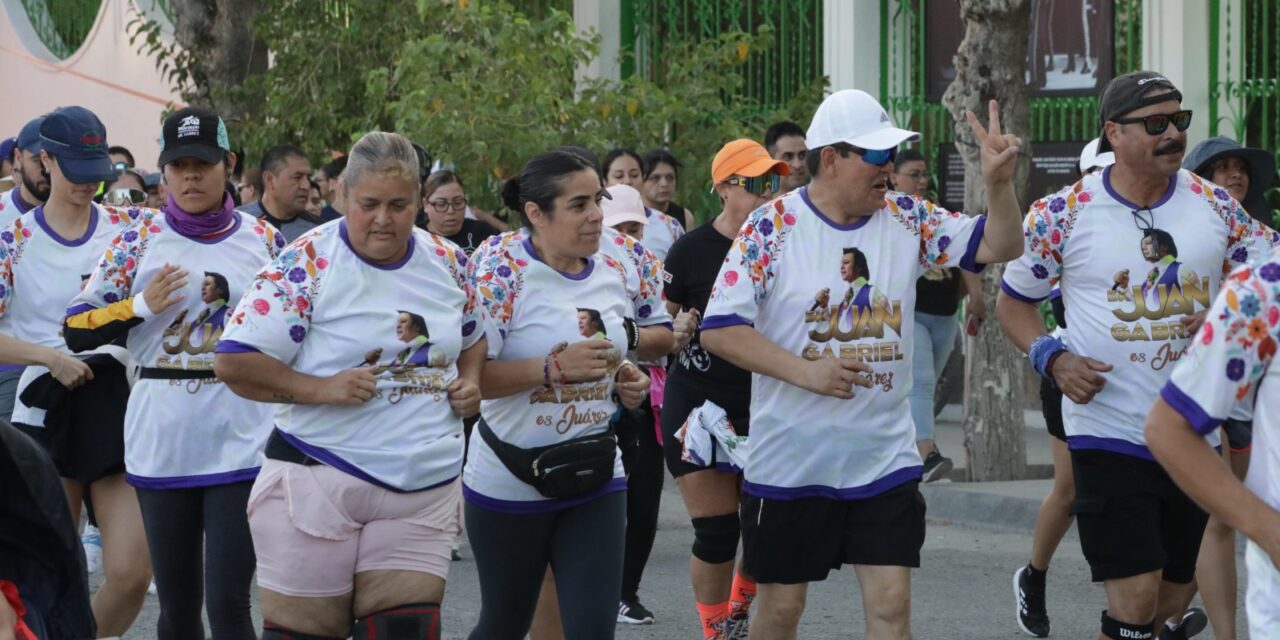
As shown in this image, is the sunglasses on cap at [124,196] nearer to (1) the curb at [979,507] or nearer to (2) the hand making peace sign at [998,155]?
(1) the curb at [979,507]

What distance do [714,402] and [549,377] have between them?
1.73m

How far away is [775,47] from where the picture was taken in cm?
1733

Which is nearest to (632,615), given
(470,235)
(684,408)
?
(684,408)

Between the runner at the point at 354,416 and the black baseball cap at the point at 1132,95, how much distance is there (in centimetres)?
233

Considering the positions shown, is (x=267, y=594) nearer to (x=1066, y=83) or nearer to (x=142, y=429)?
(x=142, y=429)

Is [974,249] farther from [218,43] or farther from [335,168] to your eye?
[218,43]

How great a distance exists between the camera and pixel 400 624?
17.6 feet

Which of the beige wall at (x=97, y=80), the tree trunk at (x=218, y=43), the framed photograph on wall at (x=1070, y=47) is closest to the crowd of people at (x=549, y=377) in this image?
the framed photograph on wall at (x=1070, y=47)

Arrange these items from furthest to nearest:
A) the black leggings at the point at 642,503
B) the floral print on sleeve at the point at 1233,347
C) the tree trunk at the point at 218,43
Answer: the tree trunk at the point at 218,43, the black leggings at the point at 642,503, the floral print on sleeve at the point at 1233,347

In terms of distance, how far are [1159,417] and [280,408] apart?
279 centimetres

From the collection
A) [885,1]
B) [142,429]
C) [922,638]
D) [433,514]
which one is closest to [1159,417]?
[433,514]

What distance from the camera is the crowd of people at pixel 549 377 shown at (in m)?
5.45

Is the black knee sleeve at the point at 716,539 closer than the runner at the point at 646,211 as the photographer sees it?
Yes

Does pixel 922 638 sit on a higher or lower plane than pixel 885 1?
lower
